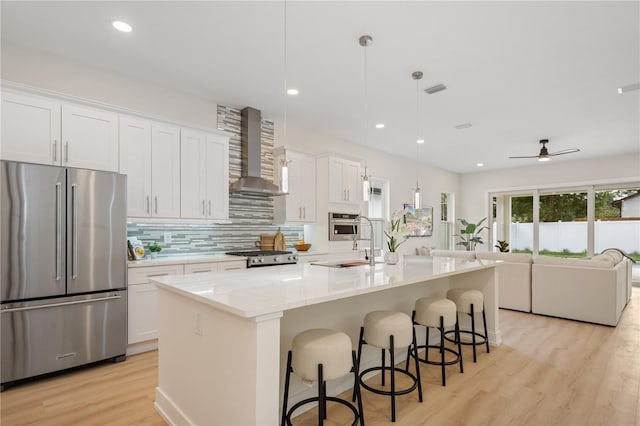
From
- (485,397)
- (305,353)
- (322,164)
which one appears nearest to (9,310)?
(305,353)

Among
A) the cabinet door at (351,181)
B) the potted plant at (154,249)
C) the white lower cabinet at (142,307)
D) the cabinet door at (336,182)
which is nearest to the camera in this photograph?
the white lower cabinet at (142,307)

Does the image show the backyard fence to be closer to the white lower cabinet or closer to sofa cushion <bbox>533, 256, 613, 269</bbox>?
sofa cushion <bbox>533, 256, 613, 269</bbox>

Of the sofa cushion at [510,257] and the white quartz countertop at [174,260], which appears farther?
the sofa cushion at [510,257]

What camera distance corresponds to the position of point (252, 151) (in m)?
4.75

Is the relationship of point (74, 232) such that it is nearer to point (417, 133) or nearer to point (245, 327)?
point (245, 327)

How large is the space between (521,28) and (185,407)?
3746mm

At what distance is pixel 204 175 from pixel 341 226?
7.93 feet

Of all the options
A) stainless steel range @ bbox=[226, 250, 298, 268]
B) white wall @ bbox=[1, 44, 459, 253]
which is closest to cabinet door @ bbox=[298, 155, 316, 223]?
white wall @ bbox=[1, 44, 459, 253]

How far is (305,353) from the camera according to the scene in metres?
1.86

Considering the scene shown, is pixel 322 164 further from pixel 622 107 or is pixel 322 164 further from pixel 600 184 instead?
pixel 600 184

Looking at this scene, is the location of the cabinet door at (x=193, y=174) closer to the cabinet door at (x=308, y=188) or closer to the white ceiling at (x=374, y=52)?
the white ceiling at (x=374, y=52)

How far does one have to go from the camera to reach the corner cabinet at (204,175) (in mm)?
3980

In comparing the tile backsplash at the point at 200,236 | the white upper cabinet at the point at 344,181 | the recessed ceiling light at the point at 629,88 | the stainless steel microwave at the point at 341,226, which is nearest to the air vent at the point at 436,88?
the white upper cabinet at the point at 344,181

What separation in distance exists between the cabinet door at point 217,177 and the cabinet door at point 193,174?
66 mm
